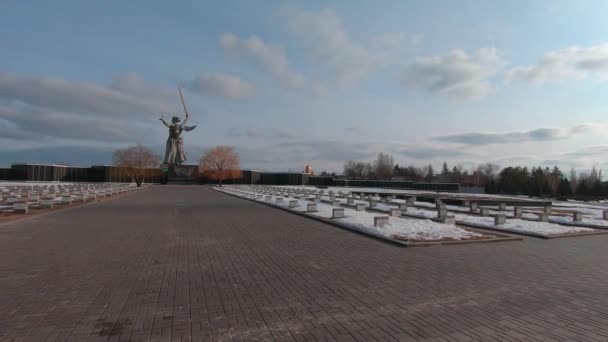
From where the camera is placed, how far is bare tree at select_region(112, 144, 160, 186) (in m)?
70.0

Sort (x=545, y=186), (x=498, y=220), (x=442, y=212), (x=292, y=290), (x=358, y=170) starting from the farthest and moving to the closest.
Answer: (x=358, y=170), (x=545, y=186), (x=442, y=212), (x=498, y=220), (x=292, y=290)

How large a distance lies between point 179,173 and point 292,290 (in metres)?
72.8

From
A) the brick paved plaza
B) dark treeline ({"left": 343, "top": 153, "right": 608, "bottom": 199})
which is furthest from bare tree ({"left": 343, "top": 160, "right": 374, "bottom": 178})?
the brick paved plaza

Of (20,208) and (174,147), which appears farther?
(174,147)

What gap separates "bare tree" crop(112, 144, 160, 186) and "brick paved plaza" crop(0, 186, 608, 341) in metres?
65.5

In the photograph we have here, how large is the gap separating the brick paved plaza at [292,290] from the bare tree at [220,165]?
230 feet

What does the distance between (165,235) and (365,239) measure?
5795 millimetres

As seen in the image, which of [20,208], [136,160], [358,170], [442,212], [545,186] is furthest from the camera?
[358,170]

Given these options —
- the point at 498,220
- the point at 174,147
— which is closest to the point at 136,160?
the point at 174,147

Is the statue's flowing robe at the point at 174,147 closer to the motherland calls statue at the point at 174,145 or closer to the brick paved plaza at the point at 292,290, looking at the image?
the motherland calls statue at the point at 174,145

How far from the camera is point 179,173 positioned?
73.5 m

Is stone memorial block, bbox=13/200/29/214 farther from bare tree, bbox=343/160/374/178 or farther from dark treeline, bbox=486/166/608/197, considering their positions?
bare tree, bbox=343/160/374/178

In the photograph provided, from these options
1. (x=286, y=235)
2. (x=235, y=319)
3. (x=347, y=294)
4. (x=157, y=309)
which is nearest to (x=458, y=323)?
(x=347, y=294)

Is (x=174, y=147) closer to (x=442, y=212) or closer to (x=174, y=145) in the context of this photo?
(x=174, y=145)
